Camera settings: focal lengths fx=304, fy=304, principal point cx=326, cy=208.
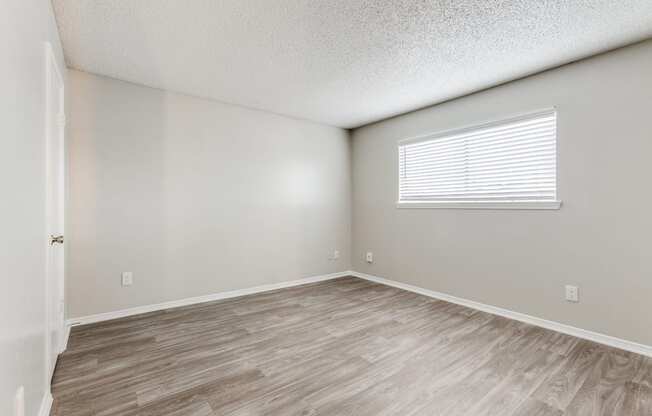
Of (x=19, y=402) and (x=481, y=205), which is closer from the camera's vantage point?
(x=19, y=402)

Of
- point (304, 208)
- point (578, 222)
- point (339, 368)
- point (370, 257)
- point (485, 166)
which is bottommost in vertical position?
point (339, 368)

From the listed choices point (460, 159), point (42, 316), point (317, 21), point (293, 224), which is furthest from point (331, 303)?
point (317, 21)

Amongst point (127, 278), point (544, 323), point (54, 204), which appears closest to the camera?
point (54, 204)

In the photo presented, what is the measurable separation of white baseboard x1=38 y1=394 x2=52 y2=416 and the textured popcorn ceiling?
7.47 feet

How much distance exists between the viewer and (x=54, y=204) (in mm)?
1916

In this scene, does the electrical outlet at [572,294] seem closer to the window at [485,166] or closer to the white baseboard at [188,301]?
the window at [485,166]

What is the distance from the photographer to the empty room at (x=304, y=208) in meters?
1.68

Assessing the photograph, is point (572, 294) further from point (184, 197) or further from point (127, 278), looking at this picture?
point (127, 278)

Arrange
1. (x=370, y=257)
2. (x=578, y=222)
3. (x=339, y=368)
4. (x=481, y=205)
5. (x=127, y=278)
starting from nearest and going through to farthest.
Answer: (x=339, y=368), (x=578, y=222), (x=127, y=278), (x=481, y=205), (x=370, y=257)

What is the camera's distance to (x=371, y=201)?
14.8ft

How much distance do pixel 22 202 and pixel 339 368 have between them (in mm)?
1898

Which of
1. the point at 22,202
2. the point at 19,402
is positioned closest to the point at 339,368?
the point at 19,402

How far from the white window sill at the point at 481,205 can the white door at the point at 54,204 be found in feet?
11.3

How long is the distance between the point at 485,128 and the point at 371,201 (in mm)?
1822
